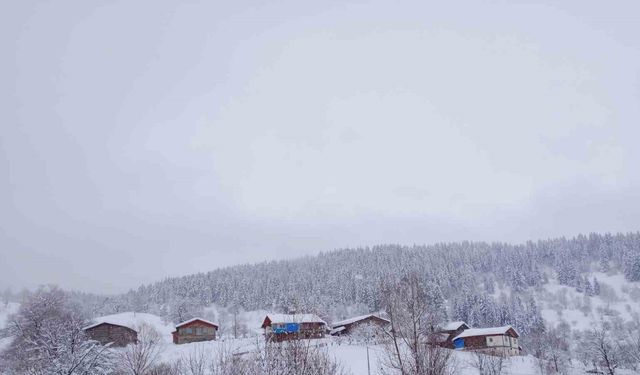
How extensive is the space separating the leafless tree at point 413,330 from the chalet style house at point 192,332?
218ft

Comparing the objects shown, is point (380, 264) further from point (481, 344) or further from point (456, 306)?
point (481, 344)

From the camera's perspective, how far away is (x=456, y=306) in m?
139

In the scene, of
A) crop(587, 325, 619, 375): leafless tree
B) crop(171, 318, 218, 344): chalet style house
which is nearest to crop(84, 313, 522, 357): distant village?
crop(171, 318, 218, 344): chalet style house

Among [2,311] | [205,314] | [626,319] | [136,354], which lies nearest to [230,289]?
[205,314]

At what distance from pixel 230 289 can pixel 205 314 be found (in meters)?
20.8

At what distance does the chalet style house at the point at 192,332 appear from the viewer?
84.8m

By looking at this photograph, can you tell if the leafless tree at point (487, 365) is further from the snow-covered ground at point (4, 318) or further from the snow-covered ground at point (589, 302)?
the snow-covered ground at point (589, 302)

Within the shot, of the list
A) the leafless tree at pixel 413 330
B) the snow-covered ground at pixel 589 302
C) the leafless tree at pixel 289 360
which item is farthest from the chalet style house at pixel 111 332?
the snow-covered ground at pixel 589 302

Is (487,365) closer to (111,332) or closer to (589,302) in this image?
(111,332)

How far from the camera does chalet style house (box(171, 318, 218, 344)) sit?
278ft

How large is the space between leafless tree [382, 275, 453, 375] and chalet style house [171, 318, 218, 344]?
218 feet

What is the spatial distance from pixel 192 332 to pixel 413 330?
69.6m

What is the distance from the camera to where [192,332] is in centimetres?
8575

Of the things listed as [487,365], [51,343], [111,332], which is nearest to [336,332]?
[111,332]
